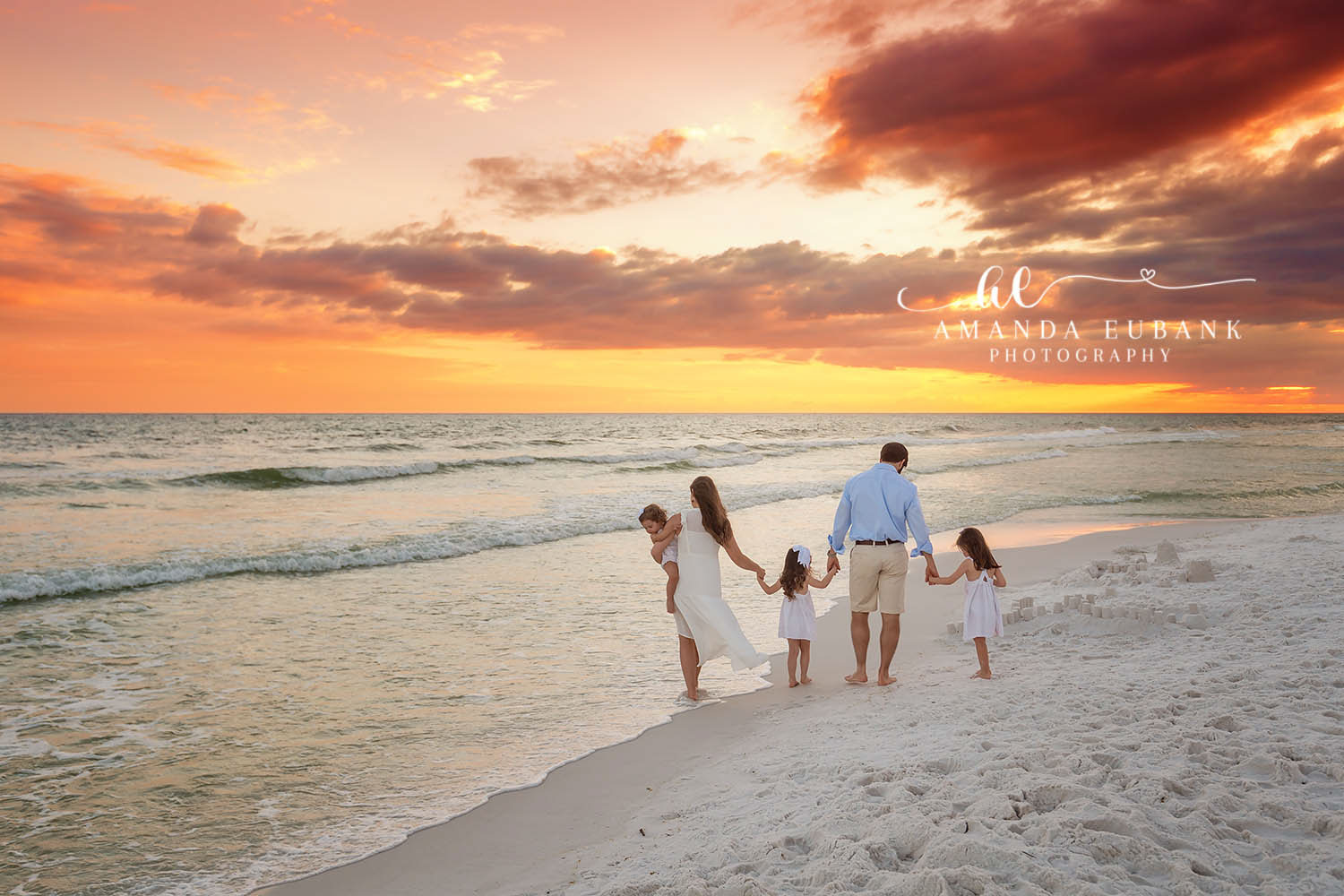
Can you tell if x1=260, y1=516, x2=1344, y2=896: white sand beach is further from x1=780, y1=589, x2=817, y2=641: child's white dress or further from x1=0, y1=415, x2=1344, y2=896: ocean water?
x1=0, y1=415, x2=1344, y2=896: ocean water

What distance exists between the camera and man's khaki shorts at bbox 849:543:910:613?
6547mm

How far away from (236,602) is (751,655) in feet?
25.1

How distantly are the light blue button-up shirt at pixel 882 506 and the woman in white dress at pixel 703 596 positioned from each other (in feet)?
3.06

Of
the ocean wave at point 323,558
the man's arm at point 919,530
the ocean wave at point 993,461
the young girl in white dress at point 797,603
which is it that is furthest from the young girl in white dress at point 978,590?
the ocean wave at point 993,461

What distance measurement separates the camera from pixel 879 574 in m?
6.61

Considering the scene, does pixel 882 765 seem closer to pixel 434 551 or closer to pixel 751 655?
pixel 751 655

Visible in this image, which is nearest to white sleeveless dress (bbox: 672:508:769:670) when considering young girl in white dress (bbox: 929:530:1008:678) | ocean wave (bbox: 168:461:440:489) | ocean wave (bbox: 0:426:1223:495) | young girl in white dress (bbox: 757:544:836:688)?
young girl in white dress (bbox: 757:544:836:688)

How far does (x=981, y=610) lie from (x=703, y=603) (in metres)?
2.30

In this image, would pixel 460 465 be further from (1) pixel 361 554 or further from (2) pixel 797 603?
(2) pixel 797 603

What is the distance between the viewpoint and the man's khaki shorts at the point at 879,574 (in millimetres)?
6547

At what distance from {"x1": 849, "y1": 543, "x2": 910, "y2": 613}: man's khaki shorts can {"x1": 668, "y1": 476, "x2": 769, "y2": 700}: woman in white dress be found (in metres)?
0.82

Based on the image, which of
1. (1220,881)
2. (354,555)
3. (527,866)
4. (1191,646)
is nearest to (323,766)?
(527,866)

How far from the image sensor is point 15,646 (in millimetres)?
8578

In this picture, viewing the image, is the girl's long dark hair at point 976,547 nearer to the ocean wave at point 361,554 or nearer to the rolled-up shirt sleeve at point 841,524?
the rolled-up shirt sleeve at point 841,524
